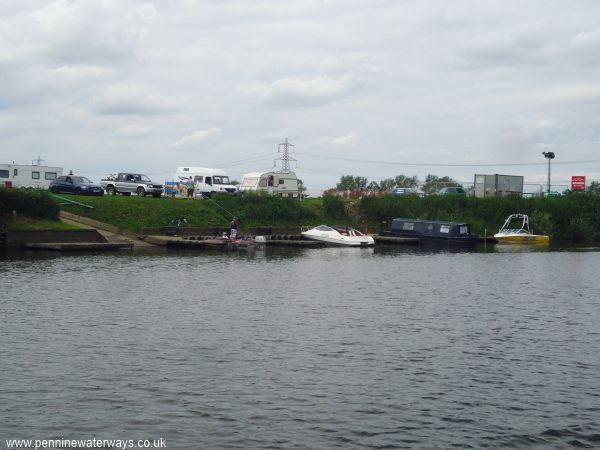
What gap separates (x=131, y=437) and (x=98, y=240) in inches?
1871

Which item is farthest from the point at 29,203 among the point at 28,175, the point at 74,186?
the point at 28,175

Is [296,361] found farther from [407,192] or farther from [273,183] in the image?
[407,192]

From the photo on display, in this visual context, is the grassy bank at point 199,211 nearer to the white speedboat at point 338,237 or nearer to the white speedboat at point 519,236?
the white speedboat at point 338,237

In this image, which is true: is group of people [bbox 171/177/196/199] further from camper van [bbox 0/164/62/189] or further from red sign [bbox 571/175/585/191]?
red sign [bbox 571/175/585/191]

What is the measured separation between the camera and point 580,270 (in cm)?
5478

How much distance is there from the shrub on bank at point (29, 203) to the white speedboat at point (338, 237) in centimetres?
2608

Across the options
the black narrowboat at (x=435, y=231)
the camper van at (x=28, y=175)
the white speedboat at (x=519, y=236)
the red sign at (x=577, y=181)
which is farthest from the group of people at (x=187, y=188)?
the red sign at (x=577, y=181)

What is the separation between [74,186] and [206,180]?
17696 millimetres

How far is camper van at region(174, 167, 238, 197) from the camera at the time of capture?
88.8m

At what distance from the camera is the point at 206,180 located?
293 feet

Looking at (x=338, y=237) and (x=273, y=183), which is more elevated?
(x=273, y=183)

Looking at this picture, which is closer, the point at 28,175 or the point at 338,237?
the point at 338,237

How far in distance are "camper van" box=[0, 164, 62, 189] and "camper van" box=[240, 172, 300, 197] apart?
23.3 metres

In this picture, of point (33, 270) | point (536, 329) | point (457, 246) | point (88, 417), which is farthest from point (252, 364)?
point (457, 246)
